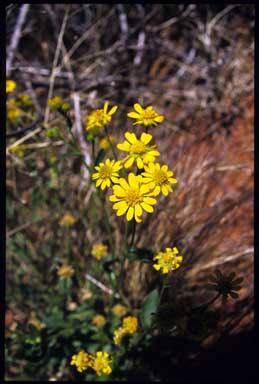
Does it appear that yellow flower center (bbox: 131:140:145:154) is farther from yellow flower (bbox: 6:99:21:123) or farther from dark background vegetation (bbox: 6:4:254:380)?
yellow flower (bbox: 6:99:21:123)

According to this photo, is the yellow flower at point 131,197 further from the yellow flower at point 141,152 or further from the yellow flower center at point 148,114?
the yellow flower center at point 148,114

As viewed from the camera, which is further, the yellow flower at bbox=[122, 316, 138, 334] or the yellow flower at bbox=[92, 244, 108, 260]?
the yellow flower at bbox=[92, 244, 108, 260]

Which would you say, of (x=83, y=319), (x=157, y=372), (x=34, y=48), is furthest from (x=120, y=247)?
(x=34, y=48)

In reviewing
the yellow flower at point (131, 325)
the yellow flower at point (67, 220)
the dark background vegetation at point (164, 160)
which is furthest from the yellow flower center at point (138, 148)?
the yellow flower at point (67, 220)

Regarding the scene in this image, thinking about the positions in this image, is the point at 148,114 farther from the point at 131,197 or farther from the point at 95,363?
the point at 95,363

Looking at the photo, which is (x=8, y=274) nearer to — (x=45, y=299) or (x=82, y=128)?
(x=45, y=299)

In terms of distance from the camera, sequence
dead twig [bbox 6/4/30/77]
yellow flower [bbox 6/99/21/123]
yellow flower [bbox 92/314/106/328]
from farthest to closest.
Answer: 1. dead twig [bbox 6/4/30/77]
2. yellow flower [bbox 6/99/21/123]
3. yellow flower [bbox 92/314/106/328]

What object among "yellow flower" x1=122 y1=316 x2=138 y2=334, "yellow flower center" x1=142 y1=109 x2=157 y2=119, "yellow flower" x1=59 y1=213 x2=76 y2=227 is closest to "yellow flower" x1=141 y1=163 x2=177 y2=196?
"yellow flower center" x1=142 y1=109 x2=157 y2=119
